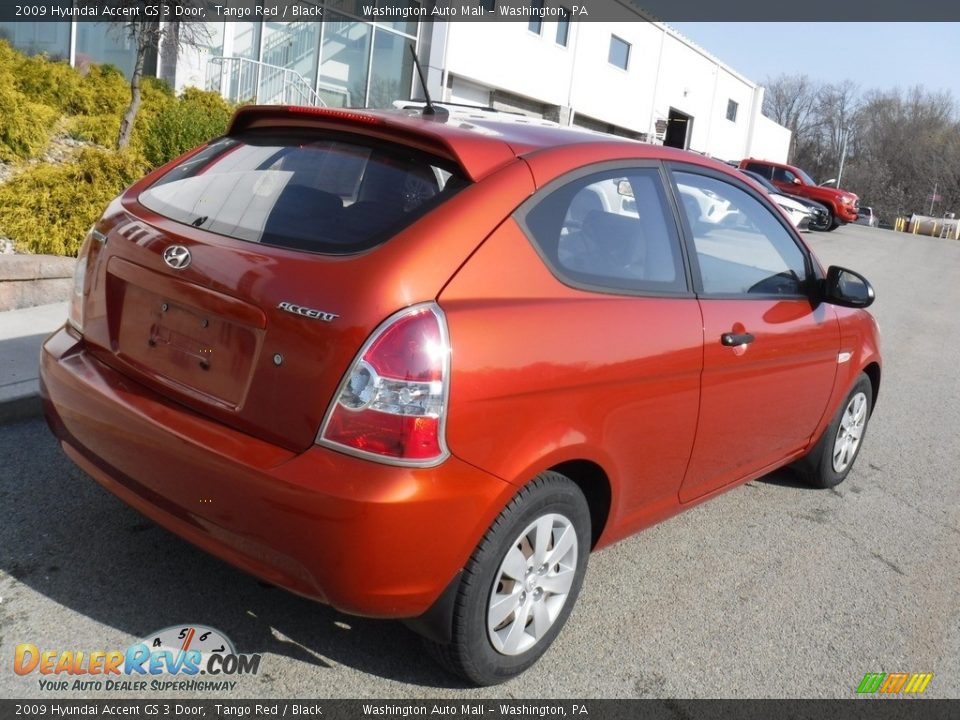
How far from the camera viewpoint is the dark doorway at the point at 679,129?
38.8 metres

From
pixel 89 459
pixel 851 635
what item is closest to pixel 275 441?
pixel 89 459

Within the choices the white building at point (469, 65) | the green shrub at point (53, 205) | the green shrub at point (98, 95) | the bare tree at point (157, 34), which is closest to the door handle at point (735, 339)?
the green shrub at point (53, 205)

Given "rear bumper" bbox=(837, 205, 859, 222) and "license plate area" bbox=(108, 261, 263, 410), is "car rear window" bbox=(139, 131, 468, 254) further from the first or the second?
"rear bumper" bbox=(837, 205, 859, 222)

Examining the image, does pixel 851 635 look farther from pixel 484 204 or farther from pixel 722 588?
pixel 484 204

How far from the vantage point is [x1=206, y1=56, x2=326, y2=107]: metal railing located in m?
16.1

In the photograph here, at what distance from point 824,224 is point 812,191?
1067 mm

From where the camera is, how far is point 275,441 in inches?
101

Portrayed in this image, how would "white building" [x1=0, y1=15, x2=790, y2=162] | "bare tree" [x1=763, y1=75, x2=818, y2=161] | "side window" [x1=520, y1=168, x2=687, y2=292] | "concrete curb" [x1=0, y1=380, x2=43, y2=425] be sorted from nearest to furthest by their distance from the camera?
1. "side window" [x1=520, y1=168, x2=687, y2=292]
2. "concrete curb" [x1=0, y1=380, x2=43, y2=425]
3. "white building" [x1=0, y1=15, x2=790, y2=162]
4. "bare tree" [x1=763, y1=75, x2=818, y2=161]

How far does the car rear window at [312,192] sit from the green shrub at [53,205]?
4.06 m

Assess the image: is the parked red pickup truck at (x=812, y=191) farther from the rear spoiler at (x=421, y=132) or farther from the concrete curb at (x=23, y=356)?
the rear spoiler at (x=421, y=132)

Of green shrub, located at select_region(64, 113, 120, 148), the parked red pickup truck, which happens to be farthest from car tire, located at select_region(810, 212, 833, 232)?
green shrub, located at select_region(64, 113, 120, 148)

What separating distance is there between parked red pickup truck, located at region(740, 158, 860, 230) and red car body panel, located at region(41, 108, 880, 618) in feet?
87.3

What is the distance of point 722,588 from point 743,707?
0.83 meters

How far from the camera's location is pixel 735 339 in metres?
3.58
